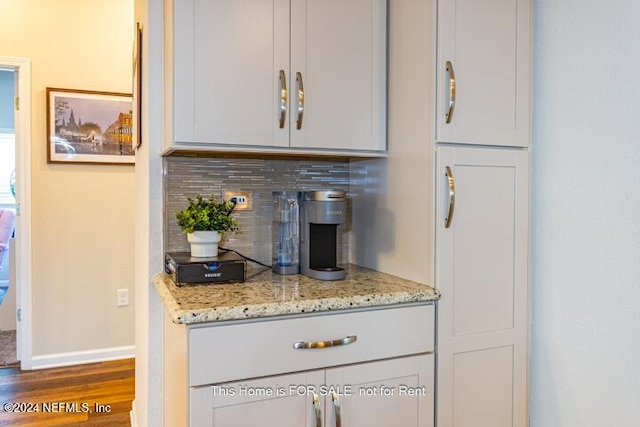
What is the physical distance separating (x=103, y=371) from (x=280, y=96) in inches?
99.0

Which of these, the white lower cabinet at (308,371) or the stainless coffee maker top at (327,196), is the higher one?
the stainless coffee maker top at (327,196)

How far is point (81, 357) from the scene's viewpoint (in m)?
3.25

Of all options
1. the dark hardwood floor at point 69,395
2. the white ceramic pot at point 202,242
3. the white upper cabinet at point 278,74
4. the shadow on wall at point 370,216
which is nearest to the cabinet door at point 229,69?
the white upper cabinet at point 278,74

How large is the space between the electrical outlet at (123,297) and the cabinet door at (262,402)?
2.37m

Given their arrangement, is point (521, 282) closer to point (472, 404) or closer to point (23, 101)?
point (472, 404)

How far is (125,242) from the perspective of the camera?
333cm

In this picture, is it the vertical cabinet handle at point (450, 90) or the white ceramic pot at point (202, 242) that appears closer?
the vertical cabinet handle at point (450, 90)

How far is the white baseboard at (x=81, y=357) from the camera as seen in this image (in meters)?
3.16

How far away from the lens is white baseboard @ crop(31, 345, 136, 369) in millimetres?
3157

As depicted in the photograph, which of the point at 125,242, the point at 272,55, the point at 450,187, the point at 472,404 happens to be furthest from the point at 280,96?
the point at 125,242

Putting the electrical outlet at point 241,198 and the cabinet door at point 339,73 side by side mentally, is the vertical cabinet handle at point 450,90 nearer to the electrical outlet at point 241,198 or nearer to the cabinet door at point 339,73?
the cabinet door at point 339,73

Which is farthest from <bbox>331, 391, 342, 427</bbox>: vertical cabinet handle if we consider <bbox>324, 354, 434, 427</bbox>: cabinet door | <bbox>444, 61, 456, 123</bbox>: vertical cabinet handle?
<bbox>444, 61, 456, 123</bbox>: vertical cabinet handle

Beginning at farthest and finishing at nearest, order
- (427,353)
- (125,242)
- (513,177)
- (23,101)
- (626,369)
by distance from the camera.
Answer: (125,242)
(23,101)
(513,177)
(427,353)
(626,369)

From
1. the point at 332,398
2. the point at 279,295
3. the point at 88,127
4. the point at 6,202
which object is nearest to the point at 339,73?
the point at 279,295
